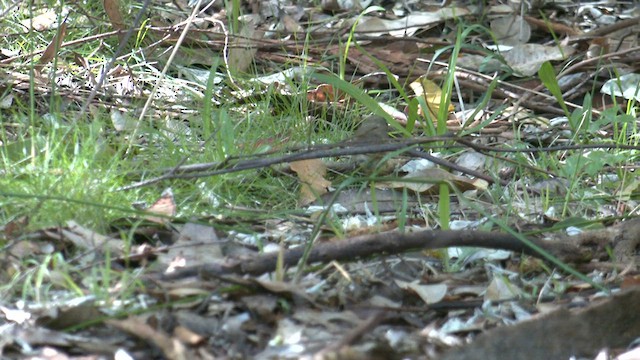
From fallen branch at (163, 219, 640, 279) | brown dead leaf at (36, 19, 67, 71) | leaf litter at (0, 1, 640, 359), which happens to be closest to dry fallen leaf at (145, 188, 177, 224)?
leaf litter at (0, 1, 640, 359)

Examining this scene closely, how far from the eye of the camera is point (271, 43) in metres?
4.11

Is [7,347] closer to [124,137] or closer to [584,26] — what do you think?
[124,137]

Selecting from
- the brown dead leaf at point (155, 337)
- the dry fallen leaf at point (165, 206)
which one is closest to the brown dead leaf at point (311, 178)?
the dry fallen leaf at point (165, 206)

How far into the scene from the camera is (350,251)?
85.5 inches

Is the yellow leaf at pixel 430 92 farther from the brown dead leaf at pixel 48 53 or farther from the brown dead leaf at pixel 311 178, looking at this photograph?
the brown dead leaf at pixel 48 53

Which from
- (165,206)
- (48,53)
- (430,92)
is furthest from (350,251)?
(48,53)

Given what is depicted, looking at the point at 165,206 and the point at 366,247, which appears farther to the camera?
the point at 165,206

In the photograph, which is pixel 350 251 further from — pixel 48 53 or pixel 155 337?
pixel 48 53

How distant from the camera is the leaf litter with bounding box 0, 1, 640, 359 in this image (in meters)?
1.97

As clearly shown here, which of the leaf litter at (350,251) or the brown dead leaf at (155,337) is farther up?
the brown dead leaf at (155,337)

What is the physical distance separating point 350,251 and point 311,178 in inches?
36.5

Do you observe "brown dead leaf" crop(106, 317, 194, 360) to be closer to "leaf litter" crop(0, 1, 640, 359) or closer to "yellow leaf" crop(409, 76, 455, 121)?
"leaf litter" crop(0, 1, 640, 359)

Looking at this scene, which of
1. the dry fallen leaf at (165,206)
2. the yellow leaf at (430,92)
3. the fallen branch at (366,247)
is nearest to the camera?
the fallen branch at (366,247)

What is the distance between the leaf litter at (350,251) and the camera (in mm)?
1968
